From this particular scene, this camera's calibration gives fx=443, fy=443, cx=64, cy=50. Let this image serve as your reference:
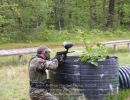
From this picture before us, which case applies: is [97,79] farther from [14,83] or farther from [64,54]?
[14,83]

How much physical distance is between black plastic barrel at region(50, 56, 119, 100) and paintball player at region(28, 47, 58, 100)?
0.57 meters

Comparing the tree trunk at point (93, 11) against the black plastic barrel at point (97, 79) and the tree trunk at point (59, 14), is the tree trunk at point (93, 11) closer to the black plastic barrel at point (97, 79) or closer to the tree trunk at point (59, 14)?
the tree trunk at point (59, 14)

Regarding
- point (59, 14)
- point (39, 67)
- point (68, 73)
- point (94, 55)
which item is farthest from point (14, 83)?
point (59, 14)

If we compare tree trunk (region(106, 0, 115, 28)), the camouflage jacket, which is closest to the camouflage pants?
the camouflage jacket

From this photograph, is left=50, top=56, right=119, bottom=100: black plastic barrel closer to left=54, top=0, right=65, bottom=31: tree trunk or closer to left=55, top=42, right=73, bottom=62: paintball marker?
left=55, top=42, right=73, bottom=62: paintball marker

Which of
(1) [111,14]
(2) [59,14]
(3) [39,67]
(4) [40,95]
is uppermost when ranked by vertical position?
(1) [111,14]

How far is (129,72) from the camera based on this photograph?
32.4 feet

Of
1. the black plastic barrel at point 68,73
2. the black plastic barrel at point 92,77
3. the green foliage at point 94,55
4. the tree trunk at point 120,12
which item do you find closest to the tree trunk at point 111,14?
the tree trunk at point 120,12

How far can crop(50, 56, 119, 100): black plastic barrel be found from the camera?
830 centimetres

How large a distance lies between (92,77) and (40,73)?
1.03m

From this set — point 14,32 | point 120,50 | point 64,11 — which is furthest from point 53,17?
point 120,50

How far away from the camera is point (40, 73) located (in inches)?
311

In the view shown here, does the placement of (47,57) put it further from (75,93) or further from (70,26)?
(70,26)

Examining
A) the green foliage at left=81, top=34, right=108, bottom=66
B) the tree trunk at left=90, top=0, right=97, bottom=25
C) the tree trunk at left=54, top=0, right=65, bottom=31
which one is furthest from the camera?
the tree trunk at left=90, top=0, right=97, bottom=25
